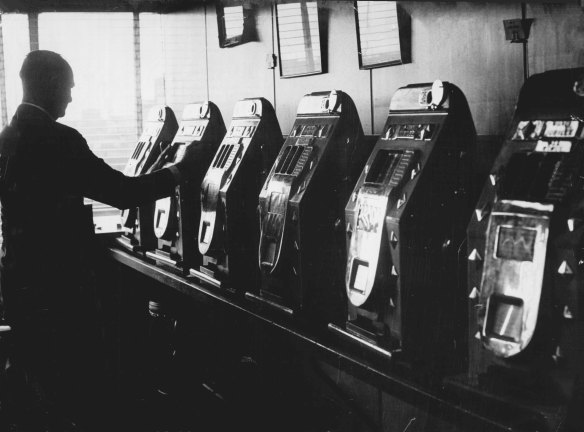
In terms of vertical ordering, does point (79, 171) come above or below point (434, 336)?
above

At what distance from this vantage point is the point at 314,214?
3057 millimetres

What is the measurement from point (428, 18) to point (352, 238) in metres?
1.17

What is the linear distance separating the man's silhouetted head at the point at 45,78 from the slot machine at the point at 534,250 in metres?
2.36

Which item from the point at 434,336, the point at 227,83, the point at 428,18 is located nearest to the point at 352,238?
the point at 434,336

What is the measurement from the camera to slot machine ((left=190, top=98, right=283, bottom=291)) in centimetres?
365

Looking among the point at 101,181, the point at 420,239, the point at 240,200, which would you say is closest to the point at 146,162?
the point at 101,181

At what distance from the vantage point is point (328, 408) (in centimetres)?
402

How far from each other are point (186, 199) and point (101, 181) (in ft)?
1.65

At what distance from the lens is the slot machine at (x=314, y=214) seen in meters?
3.06

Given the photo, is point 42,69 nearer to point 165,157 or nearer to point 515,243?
point 165,157

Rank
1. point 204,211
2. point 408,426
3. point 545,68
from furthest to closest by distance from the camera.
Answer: point 204,211, point 408,426, point 545,68

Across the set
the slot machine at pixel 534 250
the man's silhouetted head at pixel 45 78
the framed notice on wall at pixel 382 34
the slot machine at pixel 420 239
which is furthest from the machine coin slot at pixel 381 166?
the man's silhouetted head at pixel 45 78

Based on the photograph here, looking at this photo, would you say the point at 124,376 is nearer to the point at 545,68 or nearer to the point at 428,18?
the point at 428,18

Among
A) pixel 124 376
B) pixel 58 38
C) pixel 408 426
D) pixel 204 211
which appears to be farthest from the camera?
pixel 58 38
